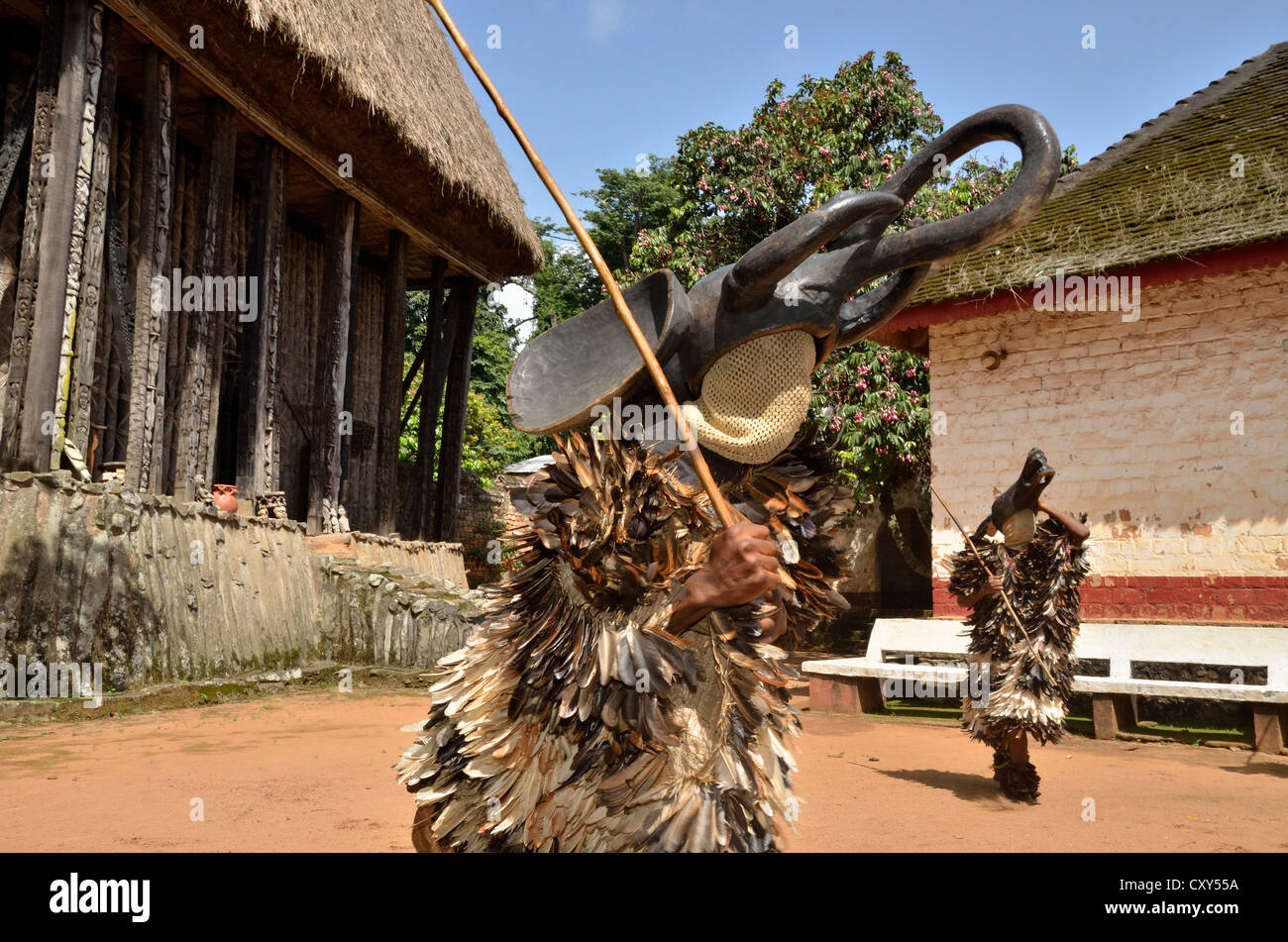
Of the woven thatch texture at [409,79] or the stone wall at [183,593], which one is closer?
the stone wall at [183,593]

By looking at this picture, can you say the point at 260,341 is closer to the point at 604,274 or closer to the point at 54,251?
the point at 54,251

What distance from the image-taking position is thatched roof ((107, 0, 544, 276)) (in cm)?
823

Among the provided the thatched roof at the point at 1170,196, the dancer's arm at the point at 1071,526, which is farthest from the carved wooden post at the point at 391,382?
the dancer's arm at the point at 1071,526

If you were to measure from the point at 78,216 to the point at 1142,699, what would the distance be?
1039cm

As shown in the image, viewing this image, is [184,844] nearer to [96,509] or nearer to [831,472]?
[831,472]

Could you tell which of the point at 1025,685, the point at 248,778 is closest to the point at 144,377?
the point at 248,778

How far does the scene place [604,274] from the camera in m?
2.02

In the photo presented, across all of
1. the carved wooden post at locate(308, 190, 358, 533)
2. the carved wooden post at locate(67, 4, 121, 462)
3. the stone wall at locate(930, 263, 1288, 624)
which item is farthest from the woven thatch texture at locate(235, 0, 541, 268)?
the stone wall at locate(930, 263, 1288, 624)

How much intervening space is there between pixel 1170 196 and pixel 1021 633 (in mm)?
6203

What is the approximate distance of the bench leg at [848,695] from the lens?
377 inches

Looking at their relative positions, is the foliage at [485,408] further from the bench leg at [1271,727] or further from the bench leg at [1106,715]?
the bench leg at [1271,727]

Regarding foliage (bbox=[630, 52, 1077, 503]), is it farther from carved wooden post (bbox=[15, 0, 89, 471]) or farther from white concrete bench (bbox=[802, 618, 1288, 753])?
carved wooden post (bbox=[15, 0, 89, 471])

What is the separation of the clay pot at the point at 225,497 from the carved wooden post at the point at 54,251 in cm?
240

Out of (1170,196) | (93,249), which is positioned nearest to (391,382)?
(93,249)
